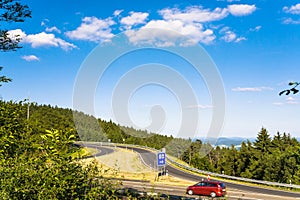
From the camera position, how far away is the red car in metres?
23.4

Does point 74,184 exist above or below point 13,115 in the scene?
below

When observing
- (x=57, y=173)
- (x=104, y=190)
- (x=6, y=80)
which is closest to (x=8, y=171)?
(x=57, y=173)

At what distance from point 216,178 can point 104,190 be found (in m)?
31.8

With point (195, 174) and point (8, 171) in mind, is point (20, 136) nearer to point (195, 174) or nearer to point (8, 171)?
point (8, 171)

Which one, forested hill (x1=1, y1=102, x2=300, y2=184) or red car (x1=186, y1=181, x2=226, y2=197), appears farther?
forested hill (x1=1, y1=102, x2=300, y2=184)

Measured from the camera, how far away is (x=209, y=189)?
23.8 m

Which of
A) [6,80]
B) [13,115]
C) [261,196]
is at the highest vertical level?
[6,80]

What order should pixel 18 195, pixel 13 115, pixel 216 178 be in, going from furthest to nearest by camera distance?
1. pixel 216 178
2. pixel 13 115
3. pixel 18 195

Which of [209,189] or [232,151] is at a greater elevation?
[232,151]

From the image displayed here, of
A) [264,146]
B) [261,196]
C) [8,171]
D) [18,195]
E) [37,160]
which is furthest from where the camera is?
[264,146]

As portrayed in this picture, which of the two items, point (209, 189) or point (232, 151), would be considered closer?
point (209, 189)

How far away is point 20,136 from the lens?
8297mm

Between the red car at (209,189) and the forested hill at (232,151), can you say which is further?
the forested hill at (232,151)

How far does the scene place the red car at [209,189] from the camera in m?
23.4
